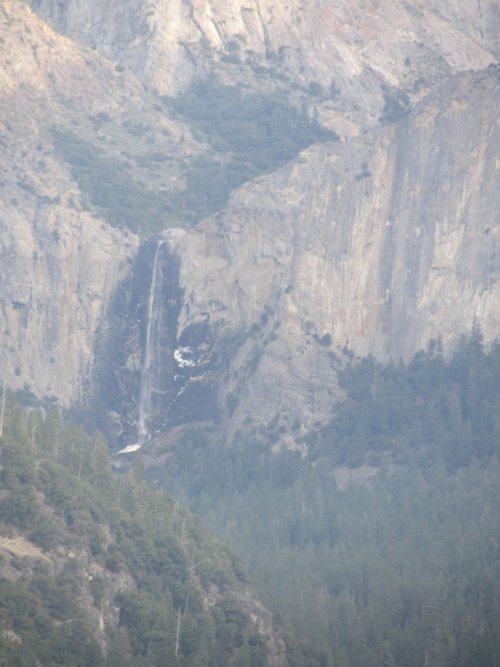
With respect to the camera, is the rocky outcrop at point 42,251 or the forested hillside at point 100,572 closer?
the forested hillside at point 100,572

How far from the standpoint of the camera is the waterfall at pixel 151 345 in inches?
6767

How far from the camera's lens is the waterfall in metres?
172

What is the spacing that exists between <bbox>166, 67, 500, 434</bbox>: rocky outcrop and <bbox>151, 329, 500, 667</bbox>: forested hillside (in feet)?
8.54

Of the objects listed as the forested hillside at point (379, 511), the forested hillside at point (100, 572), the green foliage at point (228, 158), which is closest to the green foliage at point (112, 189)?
the green foliage at point (228, 158)

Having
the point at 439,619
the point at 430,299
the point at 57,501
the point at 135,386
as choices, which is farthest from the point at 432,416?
the point at 57,501

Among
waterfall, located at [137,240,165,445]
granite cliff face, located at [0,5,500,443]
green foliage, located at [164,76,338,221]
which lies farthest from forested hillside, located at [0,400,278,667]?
green foliage, located at [164,76,338,221]

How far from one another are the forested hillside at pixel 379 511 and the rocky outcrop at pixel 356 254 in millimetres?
2603

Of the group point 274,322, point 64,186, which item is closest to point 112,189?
point 64,186

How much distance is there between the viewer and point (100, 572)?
127 metres

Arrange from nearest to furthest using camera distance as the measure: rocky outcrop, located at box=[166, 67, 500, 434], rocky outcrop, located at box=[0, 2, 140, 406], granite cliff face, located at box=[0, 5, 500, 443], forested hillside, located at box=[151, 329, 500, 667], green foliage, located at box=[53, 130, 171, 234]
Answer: forested hillside, located at box=[151, 329, 500, 667] < rocky outcrop, located at box=[0, 2, 140, 406] < granite cliff face, located at box=[0, 5, 500, 443] < rocky outcrop, located at box=[166, 67, 500, 434] < green foliage, located at box=[53, 130, 171, 234]

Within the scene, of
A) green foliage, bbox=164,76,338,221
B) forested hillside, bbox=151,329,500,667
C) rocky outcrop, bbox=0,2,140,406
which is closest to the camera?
forested hillside, bbox=151,329,500,667

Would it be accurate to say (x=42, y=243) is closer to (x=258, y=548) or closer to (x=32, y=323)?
(x=32, y=323)

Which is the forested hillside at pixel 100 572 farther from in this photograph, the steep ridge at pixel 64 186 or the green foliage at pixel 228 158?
the green foliage at pixel 228 158

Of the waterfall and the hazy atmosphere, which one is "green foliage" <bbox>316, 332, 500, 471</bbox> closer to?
the hazy atmosphere
